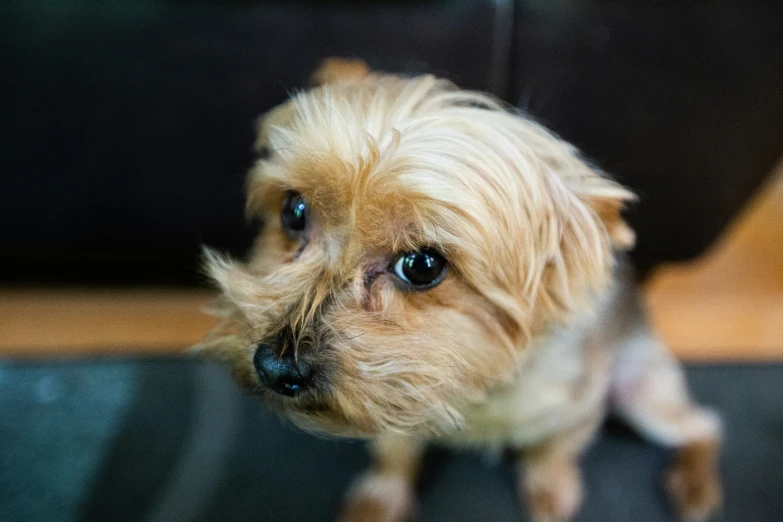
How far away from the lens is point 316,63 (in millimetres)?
1168

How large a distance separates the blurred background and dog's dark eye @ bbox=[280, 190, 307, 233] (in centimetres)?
38

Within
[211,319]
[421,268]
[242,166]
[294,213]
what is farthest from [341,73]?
[211,319]

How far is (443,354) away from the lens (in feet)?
2.69

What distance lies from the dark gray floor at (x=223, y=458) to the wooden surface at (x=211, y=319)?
0.13 metres

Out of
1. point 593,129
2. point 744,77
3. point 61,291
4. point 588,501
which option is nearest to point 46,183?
point 61,291

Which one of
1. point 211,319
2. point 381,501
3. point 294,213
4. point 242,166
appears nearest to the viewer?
point 294,213

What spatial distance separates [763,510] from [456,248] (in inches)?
36.3

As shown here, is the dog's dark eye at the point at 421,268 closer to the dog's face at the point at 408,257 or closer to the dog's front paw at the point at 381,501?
the dog's face at the point at 408,257

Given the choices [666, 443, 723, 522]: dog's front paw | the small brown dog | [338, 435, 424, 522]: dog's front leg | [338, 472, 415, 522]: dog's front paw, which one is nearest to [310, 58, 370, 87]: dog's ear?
the small brown dog

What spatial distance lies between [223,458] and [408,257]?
708 millimetres

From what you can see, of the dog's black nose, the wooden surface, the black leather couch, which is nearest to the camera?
the dog's black nose

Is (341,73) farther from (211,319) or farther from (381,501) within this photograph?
(211,319)

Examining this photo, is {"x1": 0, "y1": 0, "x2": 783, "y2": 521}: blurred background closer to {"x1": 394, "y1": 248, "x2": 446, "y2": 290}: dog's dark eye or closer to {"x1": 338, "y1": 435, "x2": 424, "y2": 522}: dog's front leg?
{"x1": 338, "y1": 435, "x2": 424, "y2": 522}: dog's front leg

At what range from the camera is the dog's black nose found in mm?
759
